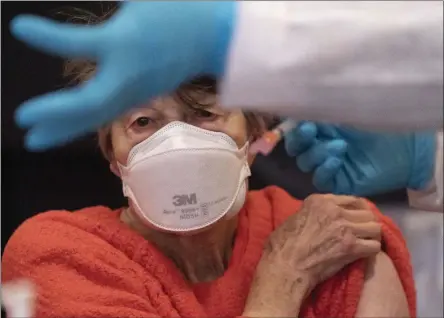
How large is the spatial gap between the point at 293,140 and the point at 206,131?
1.20 ft

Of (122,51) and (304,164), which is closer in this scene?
(122,51)

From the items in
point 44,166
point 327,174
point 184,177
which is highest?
point 184,177

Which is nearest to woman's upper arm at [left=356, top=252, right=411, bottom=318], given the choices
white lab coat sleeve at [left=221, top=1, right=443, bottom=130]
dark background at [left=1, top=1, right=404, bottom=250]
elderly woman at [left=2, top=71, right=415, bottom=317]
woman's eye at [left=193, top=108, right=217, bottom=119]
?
elderly woman at [left=2, top=71, right=415, bottom=317]

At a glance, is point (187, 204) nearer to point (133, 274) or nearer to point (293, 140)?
point (133, 274)

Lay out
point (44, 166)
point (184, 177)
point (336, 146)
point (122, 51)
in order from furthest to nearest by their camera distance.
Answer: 1. point (44, 166)
2. point (336, 146)
3. point (184, 177)
4. point (122, 51)

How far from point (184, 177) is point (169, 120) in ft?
0.35

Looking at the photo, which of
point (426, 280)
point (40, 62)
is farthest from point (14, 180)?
point (426, 280)

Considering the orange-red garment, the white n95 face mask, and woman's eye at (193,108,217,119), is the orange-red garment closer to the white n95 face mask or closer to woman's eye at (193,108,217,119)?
the white n95 face mask

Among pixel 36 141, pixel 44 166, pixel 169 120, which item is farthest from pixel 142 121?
pixel 44 166

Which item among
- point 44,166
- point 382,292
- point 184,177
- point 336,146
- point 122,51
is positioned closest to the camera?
point 122,51

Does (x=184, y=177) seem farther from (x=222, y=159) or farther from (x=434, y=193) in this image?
(x=434, y=193)

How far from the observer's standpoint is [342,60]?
1.79ft

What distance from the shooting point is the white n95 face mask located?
0.97 m

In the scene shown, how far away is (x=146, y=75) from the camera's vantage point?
542 mm
